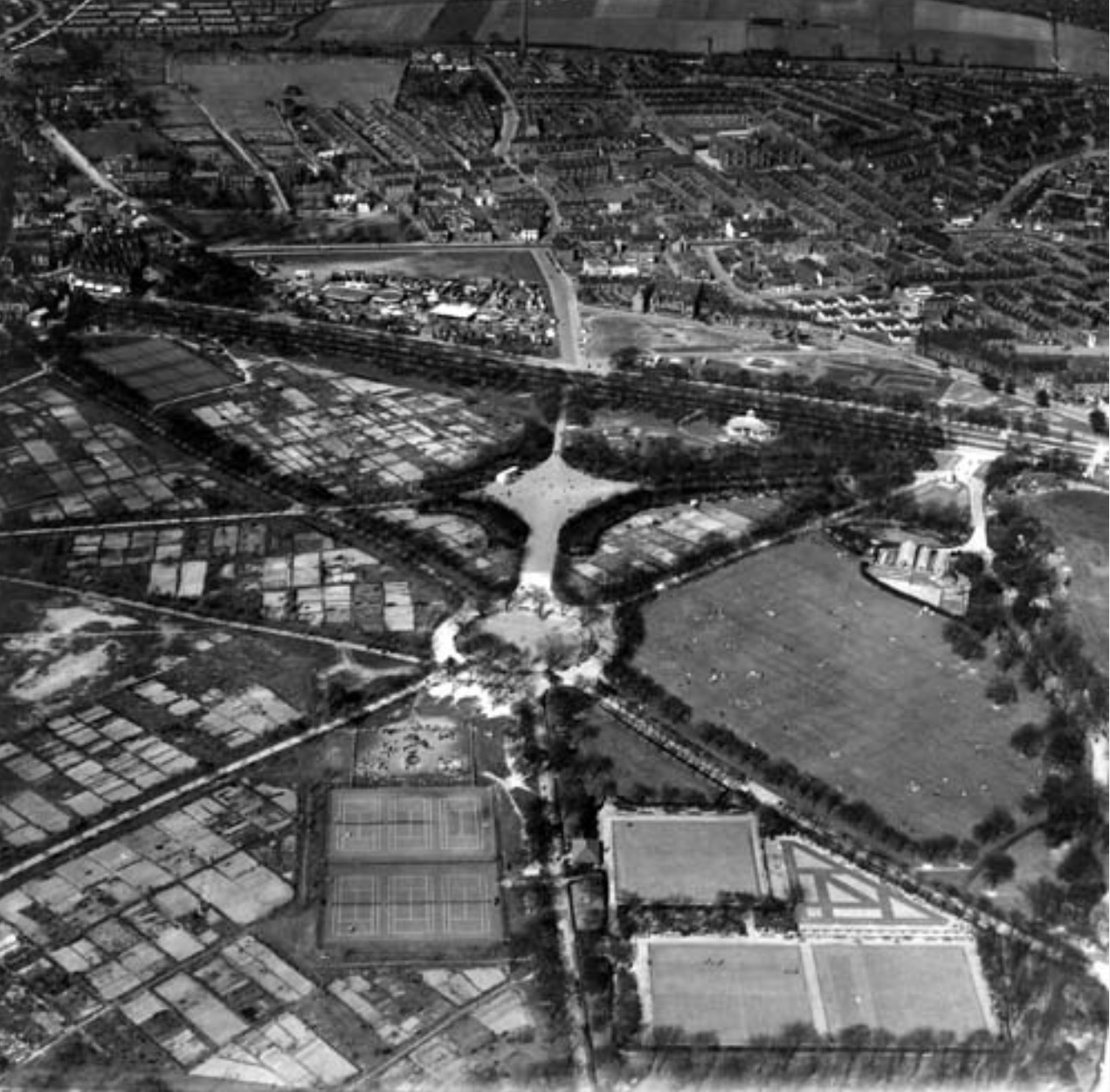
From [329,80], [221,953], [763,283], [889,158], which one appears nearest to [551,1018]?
[221,953]

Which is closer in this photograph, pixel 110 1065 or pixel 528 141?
pixel 110 1065

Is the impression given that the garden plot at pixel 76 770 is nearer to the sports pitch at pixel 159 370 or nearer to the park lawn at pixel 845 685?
the park lawn at pixel 845 685

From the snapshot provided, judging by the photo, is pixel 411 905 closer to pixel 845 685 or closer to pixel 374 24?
pixel 845 685

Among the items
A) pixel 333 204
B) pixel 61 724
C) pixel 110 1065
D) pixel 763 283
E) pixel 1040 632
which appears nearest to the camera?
pixel 110 1065

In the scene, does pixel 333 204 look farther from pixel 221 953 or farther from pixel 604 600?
pixel 221 953

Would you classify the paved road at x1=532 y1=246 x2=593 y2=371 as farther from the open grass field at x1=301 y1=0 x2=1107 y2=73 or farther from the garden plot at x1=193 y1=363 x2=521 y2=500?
the open grass field at x1=301 y1=0 x2=1107 y2=73

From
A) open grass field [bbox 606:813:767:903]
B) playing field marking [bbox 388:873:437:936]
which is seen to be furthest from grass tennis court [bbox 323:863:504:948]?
open grass field [bbox 606:813:767:903]
